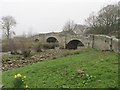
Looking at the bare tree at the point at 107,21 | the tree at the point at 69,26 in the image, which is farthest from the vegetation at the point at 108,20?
the tree at the point at 69,26

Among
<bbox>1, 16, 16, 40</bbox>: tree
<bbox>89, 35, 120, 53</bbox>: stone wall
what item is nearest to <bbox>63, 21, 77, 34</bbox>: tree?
<bbox>1, 16, 16, 40</bbox>: tree

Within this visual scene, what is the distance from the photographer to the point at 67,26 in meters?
68.9

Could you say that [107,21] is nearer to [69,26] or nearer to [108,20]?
[108,20]

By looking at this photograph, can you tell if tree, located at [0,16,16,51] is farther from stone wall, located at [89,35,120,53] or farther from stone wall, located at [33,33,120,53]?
stone wall, located at [89,35,120,53]

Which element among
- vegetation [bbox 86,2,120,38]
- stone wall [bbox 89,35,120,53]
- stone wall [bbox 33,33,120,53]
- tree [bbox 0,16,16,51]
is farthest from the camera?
tree [bbox 0,16,16,51]

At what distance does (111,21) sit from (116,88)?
35.3 meters

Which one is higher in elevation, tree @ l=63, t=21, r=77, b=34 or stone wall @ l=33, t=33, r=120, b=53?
tree @ l=63, t=21, r=77, b=34

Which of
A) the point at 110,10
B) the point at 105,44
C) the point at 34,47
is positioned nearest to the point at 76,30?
the point at 110,10

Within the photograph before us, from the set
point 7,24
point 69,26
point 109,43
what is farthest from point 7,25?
point 109,43

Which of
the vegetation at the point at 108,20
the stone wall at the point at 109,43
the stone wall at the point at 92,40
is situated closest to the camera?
the stone wall at the point at 109,43

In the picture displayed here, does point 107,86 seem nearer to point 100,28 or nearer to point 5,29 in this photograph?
point 100,28

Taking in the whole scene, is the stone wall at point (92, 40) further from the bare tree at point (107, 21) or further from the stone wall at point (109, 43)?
the bare tree at point (107, 21)

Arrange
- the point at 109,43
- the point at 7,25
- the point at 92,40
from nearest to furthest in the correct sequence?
1. the point at 109,43
2. the point at 92,40
3. the point at 7,25

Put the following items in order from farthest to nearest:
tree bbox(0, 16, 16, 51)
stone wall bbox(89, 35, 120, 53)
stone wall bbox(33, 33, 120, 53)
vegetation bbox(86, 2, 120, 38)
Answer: tree bbox(0, 16, 16, 51) → vegetation bbox(86, 2, 120, 38) → stone wall bbox(33, 33, 120, 53) → stone wall bbox(89, 35, 120, 53)
